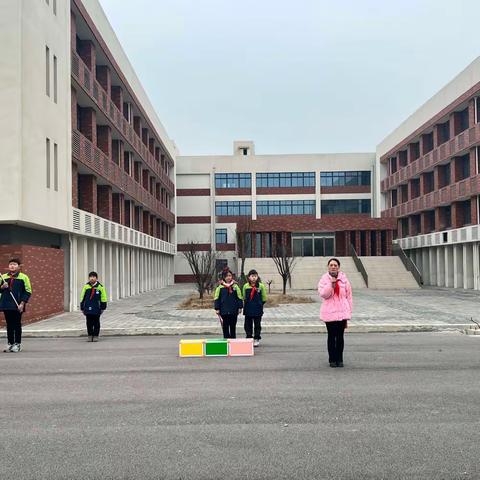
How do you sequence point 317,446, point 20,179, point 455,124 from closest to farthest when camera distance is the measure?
point 317,446
point 20,179
point 455,124

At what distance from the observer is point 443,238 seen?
130 ft

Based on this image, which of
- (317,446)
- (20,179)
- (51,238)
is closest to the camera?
(317,446)

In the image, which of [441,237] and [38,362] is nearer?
[38,362]

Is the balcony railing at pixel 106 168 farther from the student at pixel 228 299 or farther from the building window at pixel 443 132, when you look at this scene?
the building window at pixel 443 132

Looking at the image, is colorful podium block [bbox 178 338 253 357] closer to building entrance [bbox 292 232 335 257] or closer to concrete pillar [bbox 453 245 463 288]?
concrete pillar [bbox 453 245 463 288]

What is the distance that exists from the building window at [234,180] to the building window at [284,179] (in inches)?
42.8

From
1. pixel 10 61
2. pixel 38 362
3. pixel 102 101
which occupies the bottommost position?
pixel 38 362

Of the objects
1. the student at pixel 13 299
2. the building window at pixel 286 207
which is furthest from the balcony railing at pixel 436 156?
the student at pixel 13 299

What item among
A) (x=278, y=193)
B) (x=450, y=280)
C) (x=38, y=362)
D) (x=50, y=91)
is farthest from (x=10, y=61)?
(x=278, y=193)

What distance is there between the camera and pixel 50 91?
19406 mm

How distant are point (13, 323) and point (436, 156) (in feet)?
Answer: 115

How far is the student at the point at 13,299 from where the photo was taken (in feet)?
37.2

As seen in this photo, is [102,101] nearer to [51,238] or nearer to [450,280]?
[51,238]

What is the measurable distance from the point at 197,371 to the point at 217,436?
360cm
